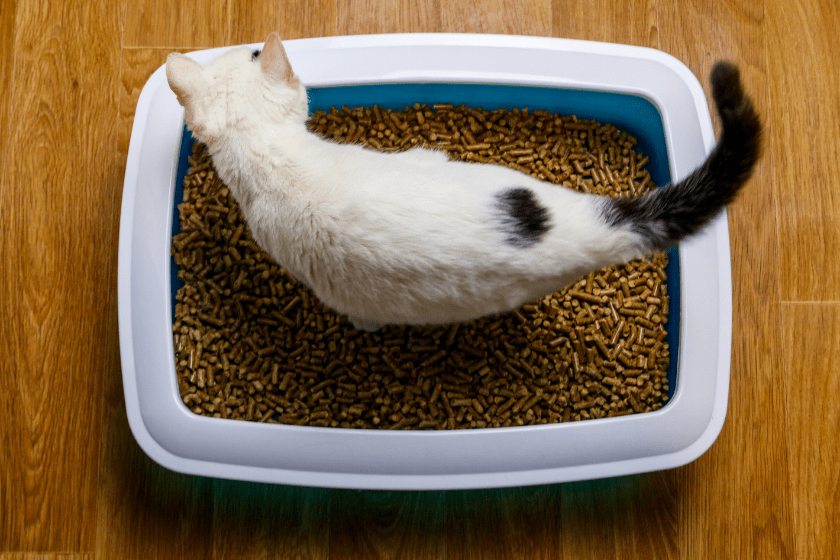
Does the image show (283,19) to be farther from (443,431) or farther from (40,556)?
(40,556)

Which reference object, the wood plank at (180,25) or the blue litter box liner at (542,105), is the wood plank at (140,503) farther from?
the wood plank at (180,25)

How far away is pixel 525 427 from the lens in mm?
1040

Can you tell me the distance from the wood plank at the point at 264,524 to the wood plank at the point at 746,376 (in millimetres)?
825

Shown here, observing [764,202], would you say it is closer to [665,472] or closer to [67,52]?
[665,472]

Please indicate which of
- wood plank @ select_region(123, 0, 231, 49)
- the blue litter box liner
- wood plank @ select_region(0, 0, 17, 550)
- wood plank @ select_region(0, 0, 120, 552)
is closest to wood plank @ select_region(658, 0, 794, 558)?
the blue litter box liner

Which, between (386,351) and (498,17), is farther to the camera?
(498,17)

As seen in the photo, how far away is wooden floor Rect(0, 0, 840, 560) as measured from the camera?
3.98 feet

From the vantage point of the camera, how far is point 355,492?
3.98 ft

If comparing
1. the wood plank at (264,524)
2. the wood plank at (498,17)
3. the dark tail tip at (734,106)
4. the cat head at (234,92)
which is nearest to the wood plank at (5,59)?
the cat head at (234,92)

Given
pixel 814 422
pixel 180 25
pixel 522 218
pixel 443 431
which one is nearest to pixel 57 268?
pixel 180 25

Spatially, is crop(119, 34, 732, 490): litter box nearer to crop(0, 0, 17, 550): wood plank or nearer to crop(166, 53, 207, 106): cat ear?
crop(166, 53, 207, 106): cat ear

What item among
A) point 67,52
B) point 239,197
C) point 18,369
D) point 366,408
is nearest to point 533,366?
point 366,408

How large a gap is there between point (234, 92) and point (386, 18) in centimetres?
61

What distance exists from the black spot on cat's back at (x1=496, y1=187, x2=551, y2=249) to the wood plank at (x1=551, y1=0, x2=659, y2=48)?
748 millimetres
